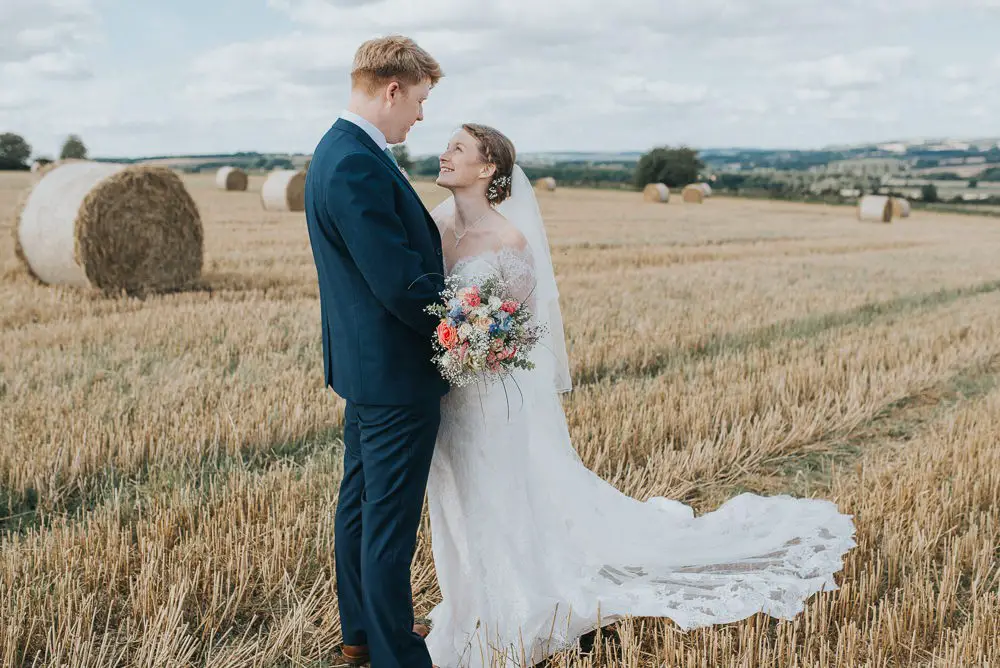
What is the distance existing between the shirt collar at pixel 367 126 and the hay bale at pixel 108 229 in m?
8.57

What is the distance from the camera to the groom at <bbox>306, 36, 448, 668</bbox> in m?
2.66

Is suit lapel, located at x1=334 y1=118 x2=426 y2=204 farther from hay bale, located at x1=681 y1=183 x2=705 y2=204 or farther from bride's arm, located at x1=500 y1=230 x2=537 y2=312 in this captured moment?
hay bale, located at x1=681 y1=183 x2=705 y2=204

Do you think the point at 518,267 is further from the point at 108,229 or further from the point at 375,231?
the point at 108,229

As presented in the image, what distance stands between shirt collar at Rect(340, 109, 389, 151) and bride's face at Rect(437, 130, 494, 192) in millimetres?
303

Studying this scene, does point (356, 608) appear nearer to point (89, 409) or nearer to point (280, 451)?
point (280, 451)

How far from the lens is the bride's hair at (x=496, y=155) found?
308cm

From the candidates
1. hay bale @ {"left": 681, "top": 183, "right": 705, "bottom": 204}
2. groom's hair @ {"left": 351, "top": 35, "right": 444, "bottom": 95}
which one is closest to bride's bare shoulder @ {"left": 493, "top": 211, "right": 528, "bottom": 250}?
groom's hair @ {"left": 351, "top": 35, "right": 444, "bottom": 95}

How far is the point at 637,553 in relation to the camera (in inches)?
149

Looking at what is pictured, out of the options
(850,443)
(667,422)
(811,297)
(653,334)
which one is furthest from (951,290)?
(667,422)

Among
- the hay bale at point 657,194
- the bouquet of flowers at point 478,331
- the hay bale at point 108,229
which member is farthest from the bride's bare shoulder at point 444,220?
the hay bale at point 657,194

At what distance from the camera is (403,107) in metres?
2.82

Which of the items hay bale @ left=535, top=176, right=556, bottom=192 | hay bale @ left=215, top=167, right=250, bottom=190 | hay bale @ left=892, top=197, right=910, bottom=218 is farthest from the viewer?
hay bale @ left=535, top=176, right=556, bottom=192

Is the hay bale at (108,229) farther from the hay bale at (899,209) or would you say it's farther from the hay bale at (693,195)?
the hay bale at (693,195)

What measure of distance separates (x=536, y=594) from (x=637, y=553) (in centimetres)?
67
